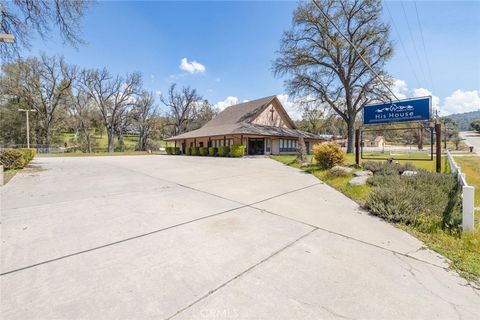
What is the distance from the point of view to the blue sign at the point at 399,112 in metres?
10.0

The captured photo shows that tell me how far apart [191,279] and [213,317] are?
2.13ft

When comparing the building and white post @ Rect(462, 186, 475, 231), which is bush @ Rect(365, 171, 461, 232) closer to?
white post @ Rect(462, 186, 475, 231)

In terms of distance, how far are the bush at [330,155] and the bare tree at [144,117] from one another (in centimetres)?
4674

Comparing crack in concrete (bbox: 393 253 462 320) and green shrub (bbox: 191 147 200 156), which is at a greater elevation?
green shrub (bbox: 191 147 200 156)

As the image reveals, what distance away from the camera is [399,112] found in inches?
422

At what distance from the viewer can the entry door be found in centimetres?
2719

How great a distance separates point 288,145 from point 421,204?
25.5 m

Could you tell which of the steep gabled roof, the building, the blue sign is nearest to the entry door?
the building

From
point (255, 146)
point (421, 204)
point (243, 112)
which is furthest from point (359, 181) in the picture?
point (243, 112)

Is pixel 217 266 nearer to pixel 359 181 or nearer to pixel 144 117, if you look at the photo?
pixel 359 181

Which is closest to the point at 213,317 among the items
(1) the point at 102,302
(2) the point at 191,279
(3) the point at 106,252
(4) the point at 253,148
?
(2) the point at 191,279

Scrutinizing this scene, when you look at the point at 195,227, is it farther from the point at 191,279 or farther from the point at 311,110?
the point at 311,110

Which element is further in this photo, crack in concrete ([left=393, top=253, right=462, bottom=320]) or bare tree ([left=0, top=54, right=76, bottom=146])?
bare tree ([left=0, top=54, right=76, bottom=146])

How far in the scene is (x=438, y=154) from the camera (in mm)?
9023
